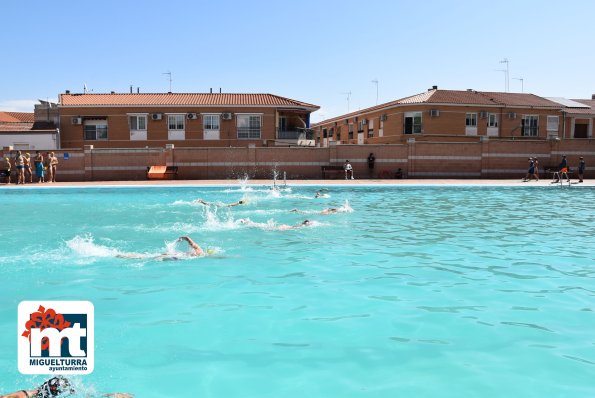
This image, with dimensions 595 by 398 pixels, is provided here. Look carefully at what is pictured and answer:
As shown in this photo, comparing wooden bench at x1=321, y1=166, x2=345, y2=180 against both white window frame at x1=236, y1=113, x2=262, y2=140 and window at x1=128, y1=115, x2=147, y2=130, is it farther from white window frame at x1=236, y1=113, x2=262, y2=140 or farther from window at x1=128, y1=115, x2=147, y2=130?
window at x1=128, y1=115, x2=147, y2=130

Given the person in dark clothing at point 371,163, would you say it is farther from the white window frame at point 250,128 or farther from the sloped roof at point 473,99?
the white window frame at point 250,128

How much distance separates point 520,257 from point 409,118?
30424 millimetres

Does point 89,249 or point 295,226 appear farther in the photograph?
point 295,226

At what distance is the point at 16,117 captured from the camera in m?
52.7

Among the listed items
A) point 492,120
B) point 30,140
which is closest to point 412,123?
point 492,120

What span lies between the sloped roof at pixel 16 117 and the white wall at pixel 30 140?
45.3ft

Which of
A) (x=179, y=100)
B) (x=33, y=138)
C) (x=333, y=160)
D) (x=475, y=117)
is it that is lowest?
(x=333, y=160)

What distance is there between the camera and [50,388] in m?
3.98

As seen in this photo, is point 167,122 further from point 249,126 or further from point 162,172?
point 162,172

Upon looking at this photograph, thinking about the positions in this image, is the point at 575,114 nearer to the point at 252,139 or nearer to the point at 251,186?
the point at 252,139

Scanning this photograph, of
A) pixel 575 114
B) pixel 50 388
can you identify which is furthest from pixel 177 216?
pixel 575 114

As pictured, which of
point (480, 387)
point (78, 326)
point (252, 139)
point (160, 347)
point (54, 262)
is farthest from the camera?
point (252, 139)
